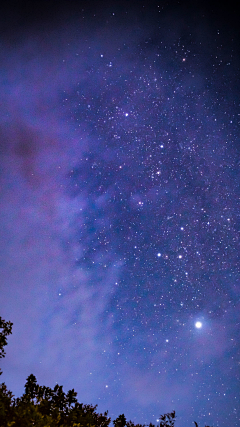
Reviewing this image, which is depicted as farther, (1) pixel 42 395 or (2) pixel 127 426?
(2) pixel 127 426

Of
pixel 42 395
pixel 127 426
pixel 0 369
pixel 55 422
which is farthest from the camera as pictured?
pixel 127 426

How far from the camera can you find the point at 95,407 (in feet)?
59.6

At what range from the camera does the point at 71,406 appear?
Result: 1562cm

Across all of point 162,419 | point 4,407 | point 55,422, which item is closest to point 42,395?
point 55,422

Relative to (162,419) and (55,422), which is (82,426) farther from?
(162,419)

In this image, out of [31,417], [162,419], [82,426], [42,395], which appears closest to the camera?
[31,417]

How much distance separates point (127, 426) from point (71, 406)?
4.45 meters

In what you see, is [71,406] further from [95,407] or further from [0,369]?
[0,369]

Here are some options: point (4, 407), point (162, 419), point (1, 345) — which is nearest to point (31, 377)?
point (4, 407)

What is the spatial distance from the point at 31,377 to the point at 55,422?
11.6 feet

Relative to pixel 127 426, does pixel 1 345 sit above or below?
above

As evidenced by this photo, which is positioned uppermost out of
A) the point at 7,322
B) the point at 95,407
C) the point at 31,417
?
the point at 7,322

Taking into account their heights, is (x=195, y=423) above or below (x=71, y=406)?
above

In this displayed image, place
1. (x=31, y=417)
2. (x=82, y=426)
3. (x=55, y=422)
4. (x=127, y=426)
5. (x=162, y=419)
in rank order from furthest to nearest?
1. (x=162, y=419)
2. (x=127, y=426)
3. (x=82, y=426)
4. (x=55, y=422)
5. (x=31, y=417)
